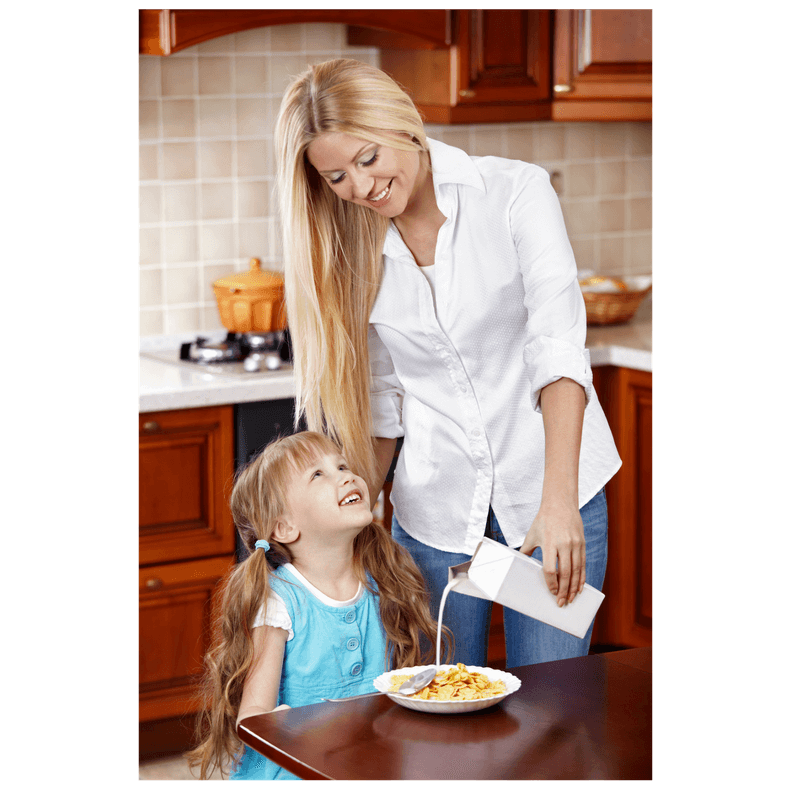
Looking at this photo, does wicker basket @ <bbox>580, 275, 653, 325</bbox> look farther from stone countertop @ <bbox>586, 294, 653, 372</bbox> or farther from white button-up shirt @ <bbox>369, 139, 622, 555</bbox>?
white button-up shirt @ <bbox>369, 139, 622, 555</bbox>

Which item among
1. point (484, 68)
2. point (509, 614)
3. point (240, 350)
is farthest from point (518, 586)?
point (484, 68)

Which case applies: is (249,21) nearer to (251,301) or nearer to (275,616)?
(251,301)

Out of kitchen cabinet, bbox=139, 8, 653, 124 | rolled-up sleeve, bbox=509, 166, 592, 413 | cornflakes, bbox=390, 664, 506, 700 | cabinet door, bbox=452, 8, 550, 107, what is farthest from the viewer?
cabinet door, bbox=452, 8, 550, 107

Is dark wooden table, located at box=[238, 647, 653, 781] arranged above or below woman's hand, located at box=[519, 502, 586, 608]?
below

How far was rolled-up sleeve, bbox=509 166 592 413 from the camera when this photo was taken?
124 cm

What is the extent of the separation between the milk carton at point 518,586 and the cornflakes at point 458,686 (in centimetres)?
8

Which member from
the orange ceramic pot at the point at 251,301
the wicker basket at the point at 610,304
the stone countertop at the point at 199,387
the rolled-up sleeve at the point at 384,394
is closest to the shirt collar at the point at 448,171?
the rolled-up sleeve at the point at 384,394

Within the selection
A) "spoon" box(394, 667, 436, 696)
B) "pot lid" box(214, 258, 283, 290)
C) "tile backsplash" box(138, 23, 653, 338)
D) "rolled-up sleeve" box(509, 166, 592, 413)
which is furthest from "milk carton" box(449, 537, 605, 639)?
"tile backsplash" box(138, 23, 653, 338)

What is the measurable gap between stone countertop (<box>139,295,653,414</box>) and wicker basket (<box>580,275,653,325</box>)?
15 centimetres
